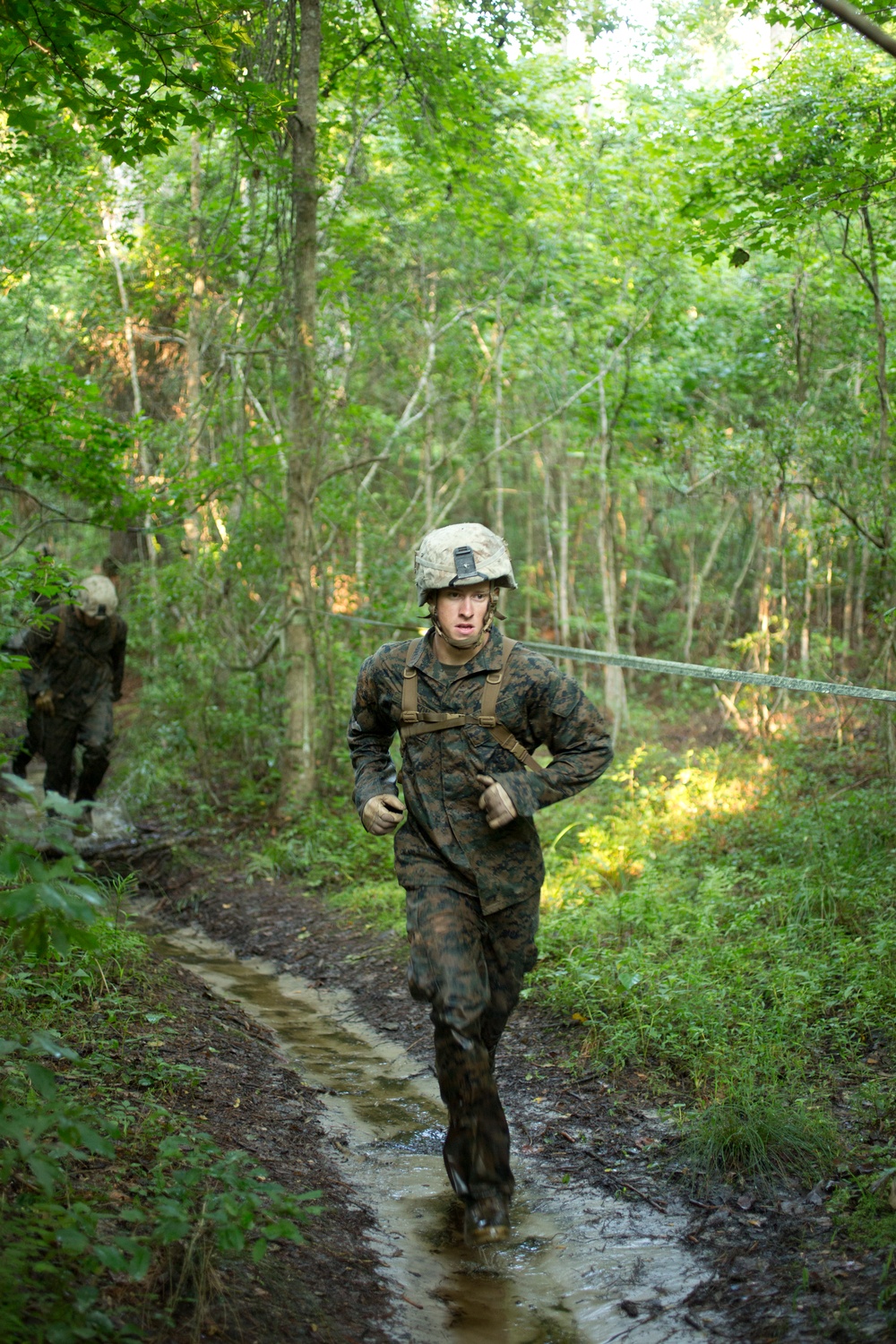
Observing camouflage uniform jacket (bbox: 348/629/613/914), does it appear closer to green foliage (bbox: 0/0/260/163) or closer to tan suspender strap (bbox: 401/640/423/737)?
tan suspender strap (bbox: 401/640/423/737)

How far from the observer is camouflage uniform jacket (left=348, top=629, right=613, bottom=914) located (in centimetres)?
378

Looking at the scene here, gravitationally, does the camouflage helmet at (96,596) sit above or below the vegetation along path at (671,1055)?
above

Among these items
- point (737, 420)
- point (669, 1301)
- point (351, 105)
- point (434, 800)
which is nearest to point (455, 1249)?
point (669, 1301)

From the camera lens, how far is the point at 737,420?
46.9ft

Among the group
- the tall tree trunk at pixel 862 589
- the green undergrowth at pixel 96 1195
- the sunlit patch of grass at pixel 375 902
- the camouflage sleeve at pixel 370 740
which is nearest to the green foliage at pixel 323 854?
the sunlit patch of grass at pixel 375 902

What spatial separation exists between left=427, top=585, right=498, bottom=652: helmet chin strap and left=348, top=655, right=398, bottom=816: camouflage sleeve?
0.28 metres

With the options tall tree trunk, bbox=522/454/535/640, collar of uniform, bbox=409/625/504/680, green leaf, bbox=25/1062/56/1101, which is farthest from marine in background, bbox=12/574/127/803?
tall tree trunk, bbox=522/454/535/640

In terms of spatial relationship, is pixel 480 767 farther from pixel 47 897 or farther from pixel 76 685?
pixel 76 685

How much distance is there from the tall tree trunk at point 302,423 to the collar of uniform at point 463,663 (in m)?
6.39

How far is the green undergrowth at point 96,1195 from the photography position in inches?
95.4

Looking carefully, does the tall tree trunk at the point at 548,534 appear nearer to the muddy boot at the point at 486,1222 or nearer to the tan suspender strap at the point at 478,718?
the tan suspender strap at the point at 478,718

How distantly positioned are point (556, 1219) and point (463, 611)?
2.13m

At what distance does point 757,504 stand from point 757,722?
19.7 ft

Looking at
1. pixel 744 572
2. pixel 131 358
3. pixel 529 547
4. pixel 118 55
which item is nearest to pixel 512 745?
pixel 118 55
